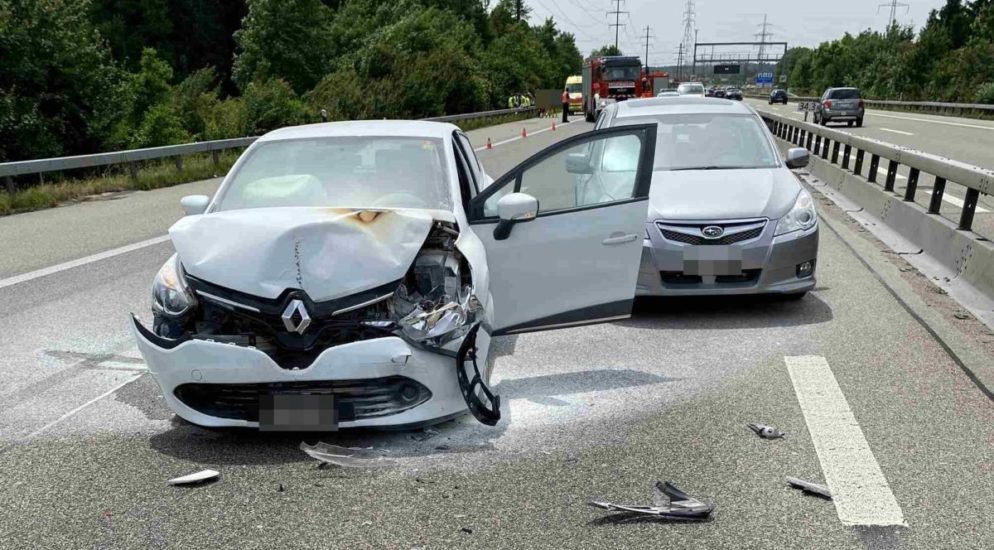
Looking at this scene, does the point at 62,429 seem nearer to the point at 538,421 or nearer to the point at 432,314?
the point at 432,314

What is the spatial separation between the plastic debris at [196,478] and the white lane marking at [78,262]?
550 centimetres

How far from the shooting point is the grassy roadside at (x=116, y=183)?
14828 millimetres

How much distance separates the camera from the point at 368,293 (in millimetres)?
4211

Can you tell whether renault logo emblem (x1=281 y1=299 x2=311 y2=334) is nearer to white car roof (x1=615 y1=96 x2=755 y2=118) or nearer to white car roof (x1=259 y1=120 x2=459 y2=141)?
white car roof (x1=259 y1=120 x2=459 y2=141)

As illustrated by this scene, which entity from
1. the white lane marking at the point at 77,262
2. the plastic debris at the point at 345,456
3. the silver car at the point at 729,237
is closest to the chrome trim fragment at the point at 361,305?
the plastic debris at the point at 345,456

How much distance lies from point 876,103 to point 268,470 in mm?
69346

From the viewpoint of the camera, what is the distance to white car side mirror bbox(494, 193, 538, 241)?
17.1 ft

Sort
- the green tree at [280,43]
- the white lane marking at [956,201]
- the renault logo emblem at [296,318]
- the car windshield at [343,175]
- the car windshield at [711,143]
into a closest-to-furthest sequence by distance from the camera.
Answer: the renault logo emblem at [296,318] < the car windshield at [343,175] < the car windshield at [711,143] < the white lane marking at [956,201] < the green tree at [280,43]

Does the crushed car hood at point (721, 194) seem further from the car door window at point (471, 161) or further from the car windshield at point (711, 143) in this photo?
the car door window at point (471, 161)

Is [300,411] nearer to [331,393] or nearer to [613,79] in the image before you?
[331,393]

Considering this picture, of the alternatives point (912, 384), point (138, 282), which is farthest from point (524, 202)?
point (138, 282)

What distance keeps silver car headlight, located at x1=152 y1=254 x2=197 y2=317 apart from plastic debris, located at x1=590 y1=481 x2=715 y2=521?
7.26ft

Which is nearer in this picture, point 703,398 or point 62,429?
point 62,429

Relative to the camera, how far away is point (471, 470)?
13.2 feet
